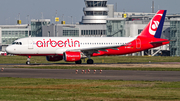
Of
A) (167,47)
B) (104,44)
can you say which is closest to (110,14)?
(167,47)

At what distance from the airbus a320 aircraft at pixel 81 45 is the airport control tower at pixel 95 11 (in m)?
91.2

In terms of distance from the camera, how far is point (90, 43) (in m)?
56.9

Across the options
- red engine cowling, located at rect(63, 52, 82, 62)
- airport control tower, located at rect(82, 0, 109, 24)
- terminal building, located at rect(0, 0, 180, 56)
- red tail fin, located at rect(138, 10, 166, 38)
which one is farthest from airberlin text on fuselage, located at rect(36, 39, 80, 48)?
airport control tower, located at rect(82, 0, 109, 24)

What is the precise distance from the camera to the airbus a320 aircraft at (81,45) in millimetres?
53938

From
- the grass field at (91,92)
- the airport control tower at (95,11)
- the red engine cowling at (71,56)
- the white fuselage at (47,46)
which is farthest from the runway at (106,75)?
the airport control tower at (95,11)

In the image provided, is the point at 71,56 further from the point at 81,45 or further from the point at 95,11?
the point at 95,11

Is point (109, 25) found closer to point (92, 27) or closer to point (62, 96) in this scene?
point (92, 27)

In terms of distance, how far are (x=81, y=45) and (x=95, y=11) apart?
317 feet

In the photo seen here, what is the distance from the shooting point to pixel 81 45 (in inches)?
2203

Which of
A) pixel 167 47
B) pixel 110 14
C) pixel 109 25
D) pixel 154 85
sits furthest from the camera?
pixel 110 14

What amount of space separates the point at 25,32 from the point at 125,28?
60.4m

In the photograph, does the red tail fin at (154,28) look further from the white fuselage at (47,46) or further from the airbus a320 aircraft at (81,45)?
the white fuselage at (47,46)

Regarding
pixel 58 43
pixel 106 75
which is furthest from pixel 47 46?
pixel 106 75

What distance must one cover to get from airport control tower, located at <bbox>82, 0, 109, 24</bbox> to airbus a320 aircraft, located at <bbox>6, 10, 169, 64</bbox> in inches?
3590
